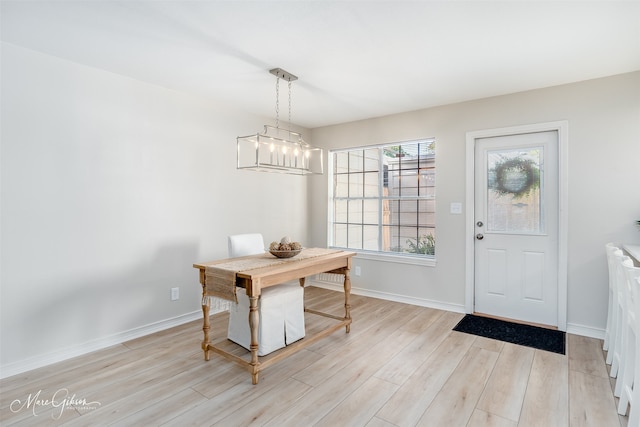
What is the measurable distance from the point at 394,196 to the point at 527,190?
1554 mm

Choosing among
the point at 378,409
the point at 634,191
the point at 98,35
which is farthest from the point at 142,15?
the point at 634,191

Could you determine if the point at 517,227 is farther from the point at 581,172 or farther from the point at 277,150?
the point at 277,150

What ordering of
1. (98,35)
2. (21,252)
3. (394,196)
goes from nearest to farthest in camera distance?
(98,35), (21,252), (394,196)

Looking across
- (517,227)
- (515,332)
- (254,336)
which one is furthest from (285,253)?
(517,227)

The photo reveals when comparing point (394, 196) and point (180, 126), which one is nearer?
point (180, 126)

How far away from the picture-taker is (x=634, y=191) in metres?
→ 2.97

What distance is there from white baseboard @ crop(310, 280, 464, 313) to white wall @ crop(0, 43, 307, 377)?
1.81 m

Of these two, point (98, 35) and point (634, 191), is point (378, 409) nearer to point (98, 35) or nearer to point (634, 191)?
point (634, 191)

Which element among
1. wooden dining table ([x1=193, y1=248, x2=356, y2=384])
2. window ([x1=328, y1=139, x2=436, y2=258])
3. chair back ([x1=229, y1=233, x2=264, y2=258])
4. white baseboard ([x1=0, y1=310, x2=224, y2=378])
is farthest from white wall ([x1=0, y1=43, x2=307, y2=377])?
window ([x1=328, y1=139, x2=436, y2=258])

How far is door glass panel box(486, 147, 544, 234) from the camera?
3.46m

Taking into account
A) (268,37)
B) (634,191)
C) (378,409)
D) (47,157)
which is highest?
(268,37)

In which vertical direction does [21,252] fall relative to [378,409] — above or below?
above

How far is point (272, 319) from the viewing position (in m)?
2.74

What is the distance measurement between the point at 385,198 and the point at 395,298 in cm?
135
